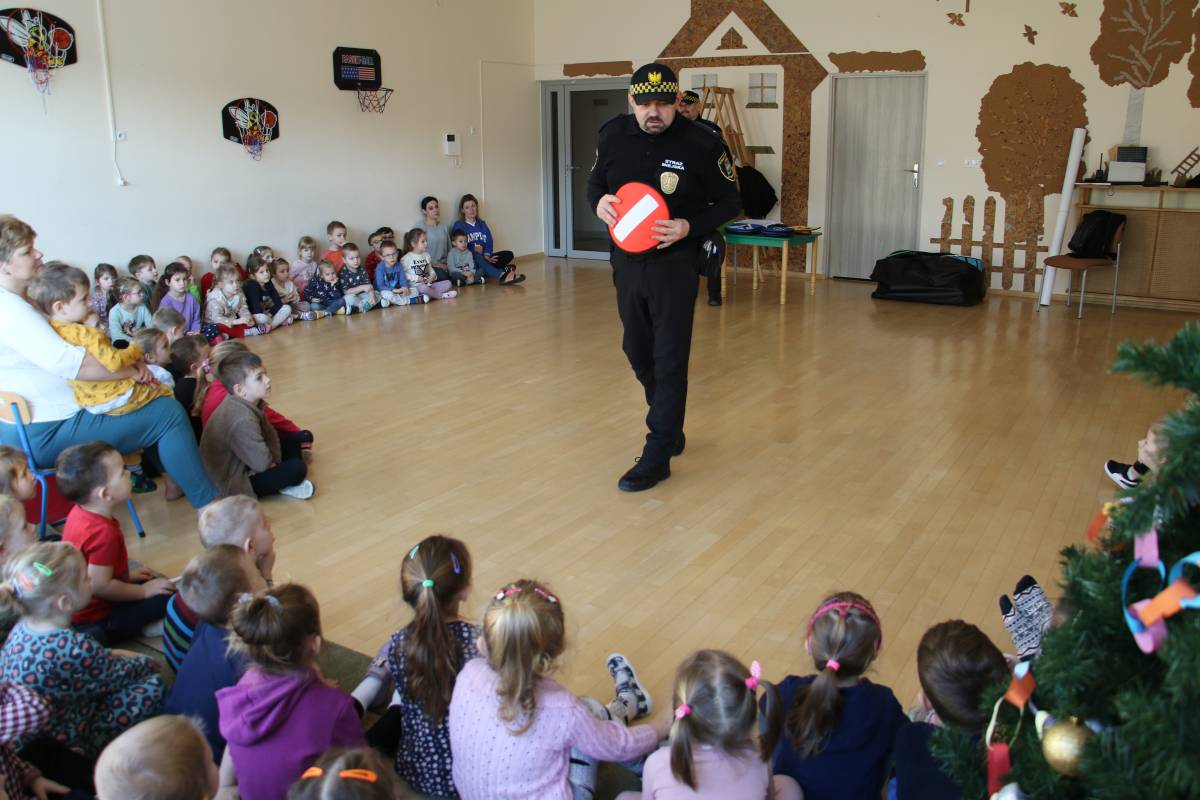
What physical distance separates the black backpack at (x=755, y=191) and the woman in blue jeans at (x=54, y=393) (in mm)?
7637

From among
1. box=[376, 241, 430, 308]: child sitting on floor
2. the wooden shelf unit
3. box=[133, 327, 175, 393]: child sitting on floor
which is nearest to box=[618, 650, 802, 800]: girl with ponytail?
box=[133, 327, 175, 393]: child sitting on floor

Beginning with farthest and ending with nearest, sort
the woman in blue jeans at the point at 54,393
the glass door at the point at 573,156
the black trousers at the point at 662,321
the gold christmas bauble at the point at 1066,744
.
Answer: the glass door at the point at 573,156 → the black trousers at the point at 662,321 → the woman in blue jeans at the point at 54,393 → the gold christmas bauble at the point at 1066,744

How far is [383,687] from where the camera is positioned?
2.71 m

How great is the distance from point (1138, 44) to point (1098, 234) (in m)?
1.72

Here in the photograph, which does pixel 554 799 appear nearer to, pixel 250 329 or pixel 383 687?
pixel 383 687

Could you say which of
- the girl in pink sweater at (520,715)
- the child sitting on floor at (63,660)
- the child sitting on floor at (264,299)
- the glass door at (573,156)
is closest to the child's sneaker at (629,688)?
the girl in pink sweater at (520,715)

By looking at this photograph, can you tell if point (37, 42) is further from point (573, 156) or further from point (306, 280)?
point (573, 156)

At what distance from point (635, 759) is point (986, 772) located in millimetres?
1158

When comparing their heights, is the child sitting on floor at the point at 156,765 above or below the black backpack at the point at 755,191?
below

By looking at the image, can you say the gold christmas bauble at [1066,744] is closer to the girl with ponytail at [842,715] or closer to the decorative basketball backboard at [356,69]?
the girl with ponytail at [842,715]

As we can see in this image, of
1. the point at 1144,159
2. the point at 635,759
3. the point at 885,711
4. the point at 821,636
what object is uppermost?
the point at 1144,159

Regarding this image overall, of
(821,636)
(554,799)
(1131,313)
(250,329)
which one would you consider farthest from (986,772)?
(1131,313)

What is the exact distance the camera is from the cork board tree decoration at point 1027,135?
895 cm

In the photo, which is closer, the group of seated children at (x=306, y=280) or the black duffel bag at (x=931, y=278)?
the group of seated children at (x=306, y=280)
